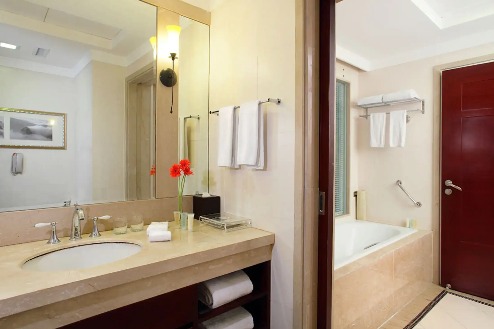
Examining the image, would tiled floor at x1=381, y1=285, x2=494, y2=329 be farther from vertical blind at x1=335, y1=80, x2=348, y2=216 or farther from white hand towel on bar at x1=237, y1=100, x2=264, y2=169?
white hand towel on bar at x1=237, y1=100, x2=264, y2=169

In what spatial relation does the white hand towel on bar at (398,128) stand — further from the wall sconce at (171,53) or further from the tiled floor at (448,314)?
the wall sconce at (171,53)

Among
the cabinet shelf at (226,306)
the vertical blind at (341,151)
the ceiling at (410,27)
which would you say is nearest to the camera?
the cabinet shelf at (226,306)

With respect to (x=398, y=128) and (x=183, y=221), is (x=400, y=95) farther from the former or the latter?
(x=183, y=221)

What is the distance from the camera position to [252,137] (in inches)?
61.6

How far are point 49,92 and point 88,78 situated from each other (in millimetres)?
214

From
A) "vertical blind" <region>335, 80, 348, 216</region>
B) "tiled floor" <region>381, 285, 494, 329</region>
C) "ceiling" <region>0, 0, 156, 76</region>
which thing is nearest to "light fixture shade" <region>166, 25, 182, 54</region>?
"ceiling" <region>0, 0, 156, 76</region>

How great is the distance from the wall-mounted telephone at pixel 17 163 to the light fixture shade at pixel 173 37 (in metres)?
1.04

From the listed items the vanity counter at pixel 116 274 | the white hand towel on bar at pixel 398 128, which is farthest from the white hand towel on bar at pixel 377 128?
the vanity counter at pixel 116 274

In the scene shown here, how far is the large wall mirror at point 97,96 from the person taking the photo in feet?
4.54

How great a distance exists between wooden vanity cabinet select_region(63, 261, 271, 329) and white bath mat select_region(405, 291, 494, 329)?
1301mm

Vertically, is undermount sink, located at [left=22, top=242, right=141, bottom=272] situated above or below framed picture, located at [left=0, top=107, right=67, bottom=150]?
below

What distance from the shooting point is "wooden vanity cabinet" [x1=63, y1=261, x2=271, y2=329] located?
107cm

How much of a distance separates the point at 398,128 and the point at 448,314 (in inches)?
67.9

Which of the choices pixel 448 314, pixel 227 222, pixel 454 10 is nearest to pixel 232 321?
pixel 227 222
